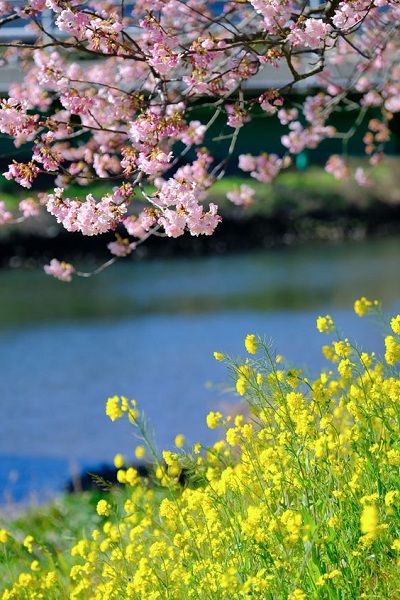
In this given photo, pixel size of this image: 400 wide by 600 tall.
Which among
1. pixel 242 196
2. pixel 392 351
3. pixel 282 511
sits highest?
pixel 242 196

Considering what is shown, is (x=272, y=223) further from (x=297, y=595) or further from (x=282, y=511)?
(x=297, y=595)

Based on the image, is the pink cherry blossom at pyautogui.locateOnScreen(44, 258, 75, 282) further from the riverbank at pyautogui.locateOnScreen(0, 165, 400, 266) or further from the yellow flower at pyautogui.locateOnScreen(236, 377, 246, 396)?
the riverbank at pyautogui.locateOnScreen(0, 165, 400, 266)

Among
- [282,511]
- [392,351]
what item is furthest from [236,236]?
[282,511]

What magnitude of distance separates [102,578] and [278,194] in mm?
45047

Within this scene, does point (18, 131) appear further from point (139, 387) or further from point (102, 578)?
point (139, 387)

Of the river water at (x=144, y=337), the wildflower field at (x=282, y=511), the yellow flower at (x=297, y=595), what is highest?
the river water at (x=144, y=337)

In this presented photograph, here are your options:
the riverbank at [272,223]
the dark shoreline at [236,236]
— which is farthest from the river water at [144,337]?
the riverbank at [272,223]

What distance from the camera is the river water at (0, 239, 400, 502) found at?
45.4 ft

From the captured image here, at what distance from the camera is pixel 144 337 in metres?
22.4

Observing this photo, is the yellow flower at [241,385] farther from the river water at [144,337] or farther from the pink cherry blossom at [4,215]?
the pink cherry blossom at [4,215]

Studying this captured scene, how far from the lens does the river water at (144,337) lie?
13852mm

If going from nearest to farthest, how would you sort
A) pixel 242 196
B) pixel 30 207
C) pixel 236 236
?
pixel 30 207, pixel 242 196, pixel 236 236

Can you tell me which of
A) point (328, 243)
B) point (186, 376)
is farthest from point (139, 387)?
point (328, 243)

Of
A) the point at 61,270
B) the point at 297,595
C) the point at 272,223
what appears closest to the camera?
the point at 297,595
